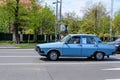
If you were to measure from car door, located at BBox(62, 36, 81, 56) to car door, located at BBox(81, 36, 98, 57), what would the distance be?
1.04ft

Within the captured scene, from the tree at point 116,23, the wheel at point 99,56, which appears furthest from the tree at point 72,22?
the wheel at point 99,56

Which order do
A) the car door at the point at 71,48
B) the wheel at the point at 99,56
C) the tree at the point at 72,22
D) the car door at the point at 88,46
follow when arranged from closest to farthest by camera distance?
1. the car door at the point at 71,48
2. the car door at the point at 88,46
3. the wheel at the point at 99,56
4. the tree at the point at 72,22

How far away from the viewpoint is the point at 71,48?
18.1m

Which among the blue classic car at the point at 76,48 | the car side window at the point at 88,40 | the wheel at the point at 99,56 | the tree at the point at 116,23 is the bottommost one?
the wheel at the point at 99,56

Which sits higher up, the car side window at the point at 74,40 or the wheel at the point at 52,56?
the car side window at the point at 74,40

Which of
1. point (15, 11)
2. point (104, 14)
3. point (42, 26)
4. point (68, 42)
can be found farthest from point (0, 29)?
point (68, 42)

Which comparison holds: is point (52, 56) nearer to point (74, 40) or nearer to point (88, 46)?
point (74, 40)

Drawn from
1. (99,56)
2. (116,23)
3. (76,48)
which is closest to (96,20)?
(116,23)

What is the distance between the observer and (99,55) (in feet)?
61.7

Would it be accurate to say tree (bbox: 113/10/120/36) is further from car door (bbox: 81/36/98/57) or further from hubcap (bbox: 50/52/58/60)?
hubcap (bbox: 50/52/58/60)

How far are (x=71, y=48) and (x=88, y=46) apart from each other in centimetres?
104

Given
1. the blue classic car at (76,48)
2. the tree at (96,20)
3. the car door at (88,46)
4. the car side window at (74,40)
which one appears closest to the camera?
the blue classic car at (76,48)

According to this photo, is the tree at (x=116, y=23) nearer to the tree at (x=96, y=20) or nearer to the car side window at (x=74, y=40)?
the tree at (x=96, y=20)

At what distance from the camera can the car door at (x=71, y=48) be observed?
18078 mm
